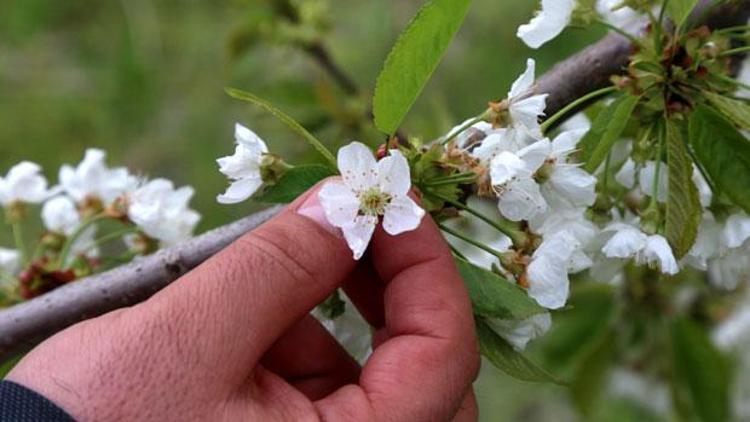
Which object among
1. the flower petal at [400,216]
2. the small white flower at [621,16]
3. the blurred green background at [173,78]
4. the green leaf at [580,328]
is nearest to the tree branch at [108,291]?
the flower petal at [400,216]

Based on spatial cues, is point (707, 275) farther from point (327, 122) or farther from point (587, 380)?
point (327, 122)

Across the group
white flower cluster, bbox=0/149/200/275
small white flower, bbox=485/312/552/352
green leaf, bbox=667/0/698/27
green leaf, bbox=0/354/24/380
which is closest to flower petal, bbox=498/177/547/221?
small white flower, bbox=485/312/552/352

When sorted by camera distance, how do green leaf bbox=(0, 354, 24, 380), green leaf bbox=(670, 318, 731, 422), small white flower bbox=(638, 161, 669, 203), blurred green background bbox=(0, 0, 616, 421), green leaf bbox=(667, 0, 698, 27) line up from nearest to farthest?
green leaf bbox=(667, 0, 698, 27) → small white flower bbox=(638, 161, 669, 203) → green leaf bbox=(0, 354, 24, 380) → green leaf bbox=(670, 318, 731, 422) → blurred green background bbox=(0, 0, 616, 421)

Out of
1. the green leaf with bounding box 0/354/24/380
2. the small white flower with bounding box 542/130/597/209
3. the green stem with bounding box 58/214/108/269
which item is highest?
the green stem with bounding box 58/214/108/269

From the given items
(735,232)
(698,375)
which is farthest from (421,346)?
(698,375)

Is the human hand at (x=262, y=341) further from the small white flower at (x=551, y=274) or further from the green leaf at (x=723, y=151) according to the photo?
the green leaf at (x=723, y=151)

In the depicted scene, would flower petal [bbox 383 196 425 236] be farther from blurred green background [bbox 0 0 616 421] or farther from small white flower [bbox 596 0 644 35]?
blurred green background [bbox 0 0 616 421]

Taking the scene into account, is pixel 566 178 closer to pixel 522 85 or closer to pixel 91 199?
pixel 522 85
